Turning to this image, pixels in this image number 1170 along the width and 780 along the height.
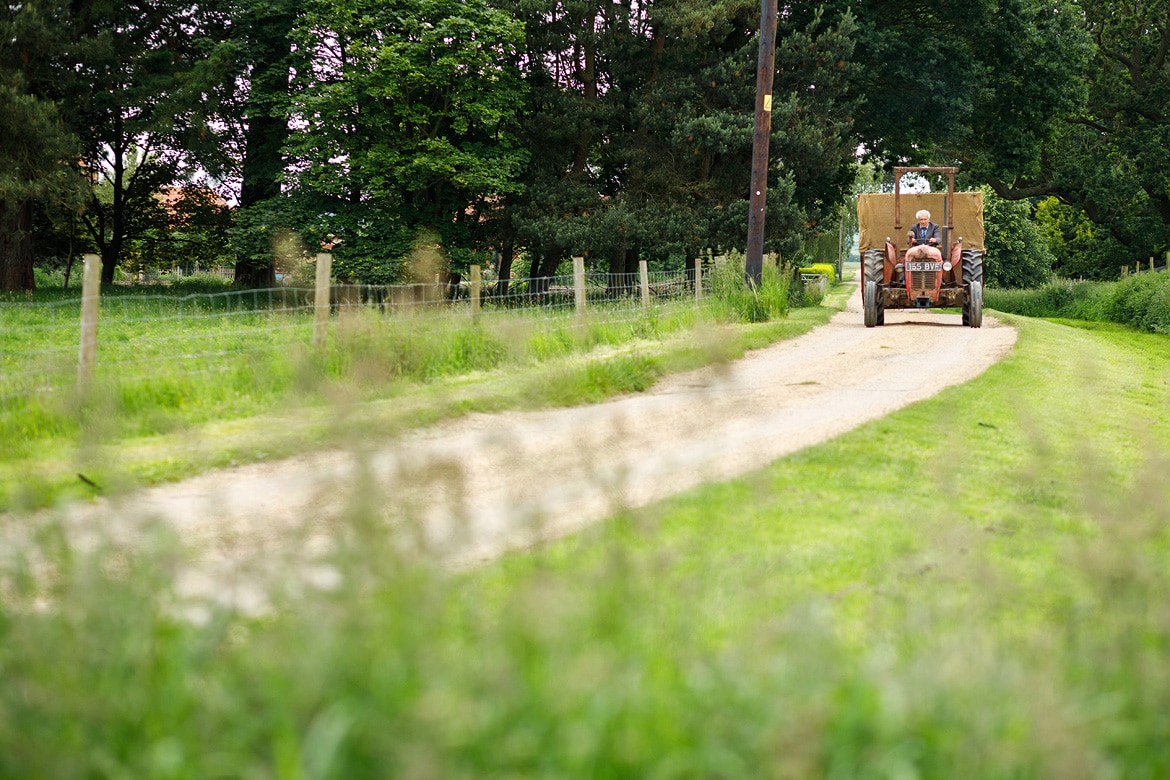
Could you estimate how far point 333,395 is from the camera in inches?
141

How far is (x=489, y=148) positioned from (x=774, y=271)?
1251 centimetres

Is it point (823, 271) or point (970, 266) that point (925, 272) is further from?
point (823, 271)

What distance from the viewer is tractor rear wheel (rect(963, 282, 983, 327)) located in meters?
17.8

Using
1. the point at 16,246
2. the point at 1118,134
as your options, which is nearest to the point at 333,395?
the point at 16,246

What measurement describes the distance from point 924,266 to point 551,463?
13304mm


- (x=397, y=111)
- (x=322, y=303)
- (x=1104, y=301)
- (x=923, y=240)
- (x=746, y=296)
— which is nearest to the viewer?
(x=322, y=303)

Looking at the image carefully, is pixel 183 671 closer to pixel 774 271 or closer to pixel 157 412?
pixel 157 412

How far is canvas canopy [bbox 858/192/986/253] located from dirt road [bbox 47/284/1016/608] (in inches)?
240

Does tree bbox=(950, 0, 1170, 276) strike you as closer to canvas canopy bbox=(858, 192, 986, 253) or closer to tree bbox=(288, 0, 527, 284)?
canvas canopy bbox=(858, 192, 986, 253)

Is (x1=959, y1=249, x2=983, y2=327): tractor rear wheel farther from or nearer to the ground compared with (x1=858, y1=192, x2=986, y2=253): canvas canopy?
nearer to the ground

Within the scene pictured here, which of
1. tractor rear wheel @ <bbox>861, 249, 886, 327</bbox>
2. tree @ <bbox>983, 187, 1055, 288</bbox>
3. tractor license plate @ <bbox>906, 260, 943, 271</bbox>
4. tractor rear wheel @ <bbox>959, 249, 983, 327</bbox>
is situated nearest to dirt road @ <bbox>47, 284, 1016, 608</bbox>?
tractor license plate @ <bbox>906, 260, 943, 271</bbox>

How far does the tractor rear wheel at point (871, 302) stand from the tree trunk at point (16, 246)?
20929 mm

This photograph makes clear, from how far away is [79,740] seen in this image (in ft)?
8.53

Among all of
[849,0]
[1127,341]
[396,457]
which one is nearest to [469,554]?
[396,457]
